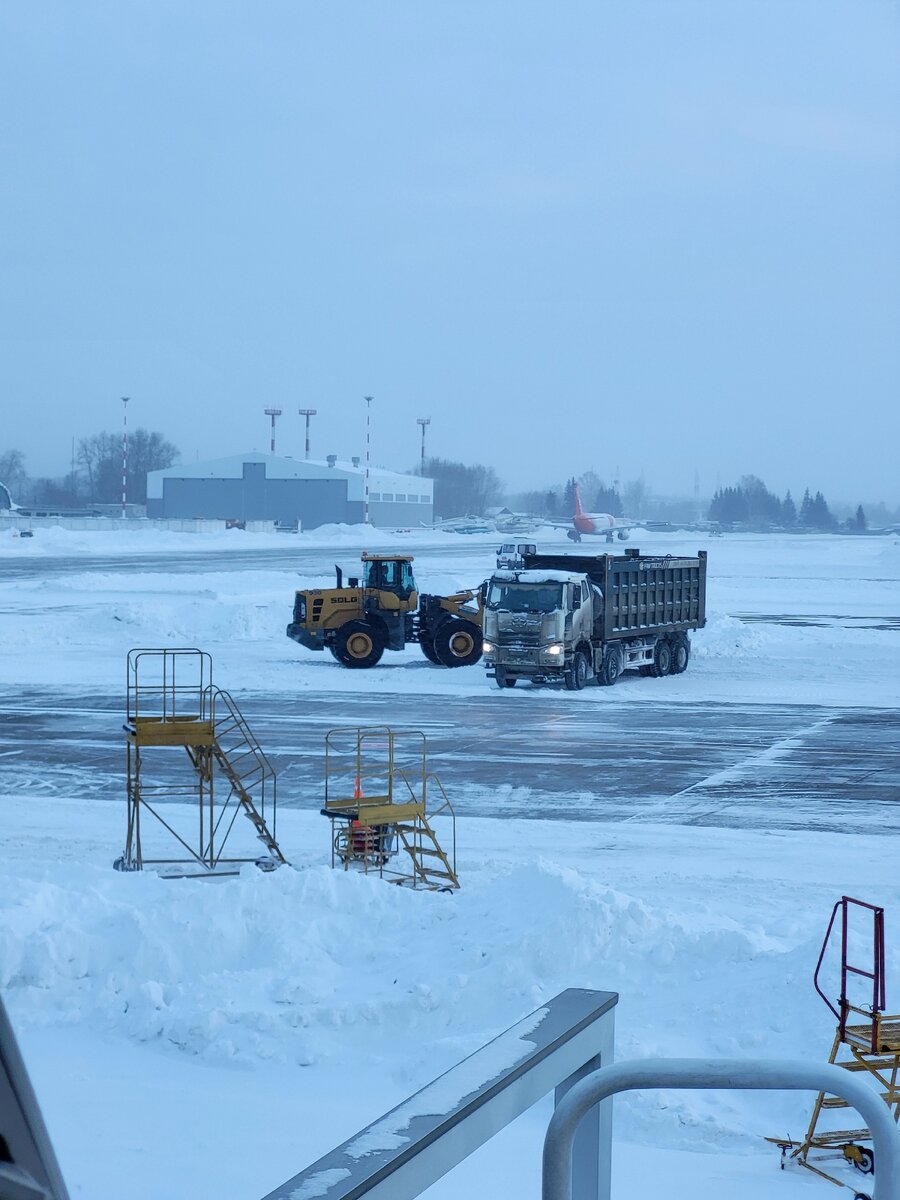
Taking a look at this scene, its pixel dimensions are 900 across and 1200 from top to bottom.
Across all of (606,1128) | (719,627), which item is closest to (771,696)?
(719,627)

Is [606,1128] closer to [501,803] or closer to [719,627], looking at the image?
[501,803]

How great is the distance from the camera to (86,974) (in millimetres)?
10141

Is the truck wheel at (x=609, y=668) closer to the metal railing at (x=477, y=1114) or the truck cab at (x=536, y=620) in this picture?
the truck cab at (x=536, y=620)

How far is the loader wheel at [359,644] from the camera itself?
31.7m

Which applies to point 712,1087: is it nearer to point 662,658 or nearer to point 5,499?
point 662,658

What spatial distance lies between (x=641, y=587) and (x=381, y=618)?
586 centimetres

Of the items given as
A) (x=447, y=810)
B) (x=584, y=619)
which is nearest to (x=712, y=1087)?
(x=447, y=810)

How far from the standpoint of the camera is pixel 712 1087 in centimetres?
250

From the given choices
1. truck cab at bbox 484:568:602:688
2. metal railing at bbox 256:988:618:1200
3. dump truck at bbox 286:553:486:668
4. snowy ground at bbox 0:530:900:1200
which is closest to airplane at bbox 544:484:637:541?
dump truck at bbox 286:553:486:668

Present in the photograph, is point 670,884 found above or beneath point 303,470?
beneath

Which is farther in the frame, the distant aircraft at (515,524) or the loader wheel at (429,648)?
the distant aircraft at (515,524)

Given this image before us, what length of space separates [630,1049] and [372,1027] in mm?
1813

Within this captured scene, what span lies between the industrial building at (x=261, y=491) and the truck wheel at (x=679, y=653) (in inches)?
3723

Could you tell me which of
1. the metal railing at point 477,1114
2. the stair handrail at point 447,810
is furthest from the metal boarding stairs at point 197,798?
the metal railing at point 477,1114
